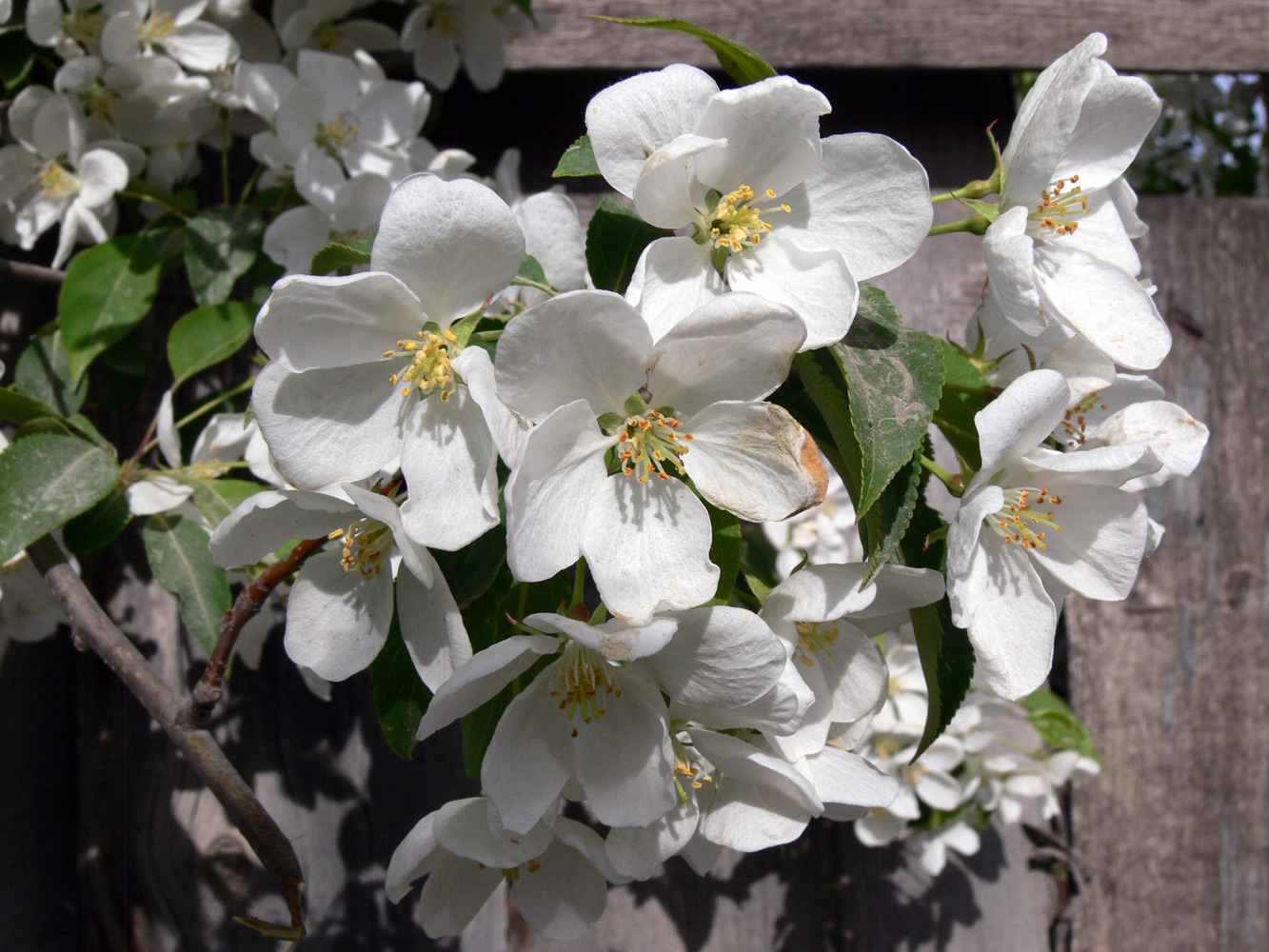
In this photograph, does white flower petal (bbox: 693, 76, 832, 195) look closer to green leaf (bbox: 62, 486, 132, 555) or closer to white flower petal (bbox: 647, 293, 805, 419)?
white flower petal (bbox: 647, 293, 805, 419)

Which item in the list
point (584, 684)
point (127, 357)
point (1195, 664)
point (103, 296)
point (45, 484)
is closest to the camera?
point (584, 684)

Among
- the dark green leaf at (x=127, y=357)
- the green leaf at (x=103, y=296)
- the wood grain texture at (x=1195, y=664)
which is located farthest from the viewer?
the wood grain texture at (x=1195, y=664)

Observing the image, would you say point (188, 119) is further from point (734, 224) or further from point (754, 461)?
point (754, 461)

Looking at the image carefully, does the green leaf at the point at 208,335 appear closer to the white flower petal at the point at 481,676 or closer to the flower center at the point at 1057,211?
the white flower petal at the point at 481,676

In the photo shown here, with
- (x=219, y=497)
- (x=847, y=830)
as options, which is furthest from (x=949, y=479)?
(x=847, y=830)

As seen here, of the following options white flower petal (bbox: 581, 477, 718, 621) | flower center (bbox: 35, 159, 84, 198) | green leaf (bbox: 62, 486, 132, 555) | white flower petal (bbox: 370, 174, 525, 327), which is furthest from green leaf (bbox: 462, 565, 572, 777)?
flower center (bbox: 35, 159, 84, 198)

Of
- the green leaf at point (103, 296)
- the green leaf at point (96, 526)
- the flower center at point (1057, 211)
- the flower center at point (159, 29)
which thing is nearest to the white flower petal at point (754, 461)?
the flower center at point (1057, 211)

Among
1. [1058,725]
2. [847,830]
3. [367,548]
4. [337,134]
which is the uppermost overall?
[337,134]

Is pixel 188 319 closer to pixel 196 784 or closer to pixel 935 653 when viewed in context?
pixel 196 784
